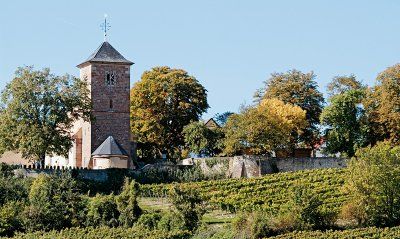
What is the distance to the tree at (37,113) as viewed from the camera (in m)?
57.3

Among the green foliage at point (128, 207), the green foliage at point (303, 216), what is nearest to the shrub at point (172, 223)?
the green foliage at point (128, 207)

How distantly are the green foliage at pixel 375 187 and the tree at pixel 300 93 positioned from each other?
14147 millimetres

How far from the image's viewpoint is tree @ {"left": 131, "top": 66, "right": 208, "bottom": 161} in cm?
6781

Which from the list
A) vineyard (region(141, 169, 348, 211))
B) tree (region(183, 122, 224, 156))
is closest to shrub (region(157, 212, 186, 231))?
vineyard (region(141, 169, 348, 211))

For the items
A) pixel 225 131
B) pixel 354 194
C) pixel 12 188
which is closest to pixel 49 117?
pixel 12 188

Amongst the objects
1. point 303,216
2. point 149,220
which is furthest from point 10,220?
point 303,216

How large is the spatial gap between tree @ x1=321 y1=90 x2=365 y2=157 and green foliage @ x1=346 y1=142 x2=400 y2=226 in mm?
9078

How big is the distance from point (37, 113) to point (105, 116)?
19.9 ft

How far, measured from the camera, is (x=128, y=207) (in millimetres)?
51281

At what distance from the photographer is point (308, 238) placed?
157 feet

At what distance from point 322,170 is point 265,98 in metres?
A: 10.7

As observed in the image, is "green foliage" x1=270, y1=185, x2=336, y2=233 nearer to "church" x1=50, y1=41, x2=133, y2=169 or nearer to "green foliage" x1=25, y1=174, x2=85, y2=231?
"green foliage" x1=25, y1=174, x2=85, y2=231

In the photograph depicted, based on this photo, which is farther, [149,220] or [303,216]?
[303,216]

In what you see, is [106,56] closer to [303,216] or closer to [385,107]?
[385,107]
